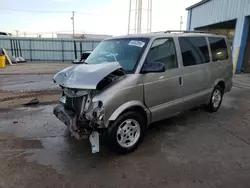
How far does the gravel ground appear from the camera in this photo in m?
2.71

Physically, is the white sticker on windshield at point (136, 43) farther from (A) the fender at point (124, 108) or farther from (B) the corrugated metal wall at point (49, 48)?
(B) the corrugated metal wall at point (49, 48)

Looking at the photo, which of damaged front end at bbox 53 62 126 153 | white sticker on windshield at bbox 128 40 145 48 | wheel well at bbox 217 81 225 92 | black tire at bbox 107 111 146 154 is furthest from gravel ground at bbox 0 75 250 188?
white sticker on windshield at bbox 128 40 145 48

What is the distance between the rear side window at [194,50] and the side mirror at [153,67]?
3.37ft

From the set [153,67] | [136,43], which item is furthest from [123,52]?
[153,67]

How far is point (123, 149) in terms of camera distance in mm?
3260

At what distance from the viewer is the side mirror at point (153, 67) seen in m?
3.26

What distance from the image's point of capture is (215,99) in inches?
210

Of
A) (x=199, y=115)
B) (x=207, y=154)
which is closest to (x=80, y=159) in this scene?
(x=207, y=154)

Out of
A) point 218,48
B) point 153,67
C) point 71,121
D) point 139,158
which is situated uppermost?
point 218,48

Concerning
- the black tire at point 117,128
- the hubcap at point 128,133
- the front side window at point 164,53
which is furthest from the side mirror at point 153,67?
the hubcap at point 128,133

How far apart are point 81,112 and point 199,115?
3389 millimetres

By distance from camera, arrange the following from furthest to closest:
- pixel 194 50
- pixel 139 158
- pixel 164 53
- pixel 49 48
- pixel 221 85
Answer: pixel 49 48
pixel 221 85
pixel 194 50
pixel 164 53
pixel 139 158

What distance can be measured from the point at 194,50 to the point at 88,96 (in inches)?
106

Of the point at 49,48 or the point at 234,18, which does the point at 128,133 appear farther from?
the point at 49,48
